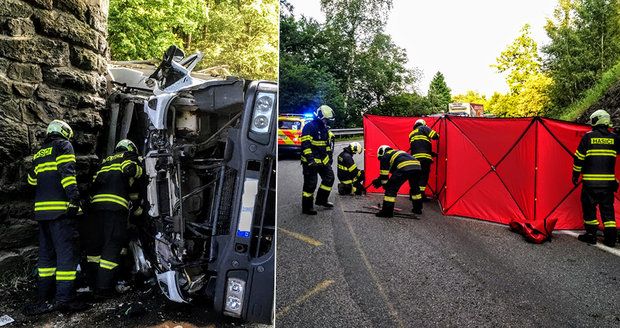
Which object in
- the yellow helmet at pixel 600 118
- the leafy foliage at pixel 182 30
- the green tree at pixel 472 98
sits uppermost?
the leafy foliage at pixel 182 30

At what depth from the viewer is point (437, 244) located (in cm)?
106

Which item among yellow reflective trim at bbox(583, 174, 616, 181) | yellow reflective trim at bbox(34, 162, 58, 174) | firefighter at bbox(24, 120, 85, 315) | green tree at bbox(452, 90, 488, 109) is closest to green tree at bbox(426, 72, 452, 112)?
green tree at bbox(452, 90, 488, 109)

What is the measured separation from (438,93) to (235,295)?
4.67 feet

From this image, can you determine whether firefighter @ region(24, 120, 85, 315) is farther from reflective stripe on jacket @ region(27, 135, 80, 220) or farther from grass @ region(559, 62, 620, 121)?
grass @ region(559, 62, 620, 121)

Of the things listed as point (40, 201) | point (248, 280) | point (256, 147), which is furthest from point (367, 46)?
point (40, 201)

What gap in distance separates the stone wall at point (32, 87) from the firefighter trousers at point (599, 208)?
4.68 meters

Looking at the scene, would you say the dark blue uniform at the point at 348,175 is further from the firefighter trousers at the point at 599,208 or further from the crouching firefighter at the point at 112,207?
the crouching firefighter at the point at 112,207

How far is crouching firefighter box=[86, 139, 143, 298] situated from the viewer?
4.23m

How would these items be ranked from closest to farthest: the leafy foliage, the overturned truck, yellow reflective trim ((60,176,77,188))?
the overturned truck → yellow reflective trim ((60,176,77,188)) → the leafy foliage

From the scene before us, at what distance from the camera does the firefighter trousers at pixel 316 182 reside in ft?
3.50

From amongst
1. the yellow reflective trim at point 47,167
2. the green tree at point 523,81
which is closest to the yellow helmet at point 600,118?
the green tree at point 523,81

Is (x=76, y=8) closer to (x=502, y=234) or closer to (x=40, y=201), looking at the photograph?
(x=40, y=201)

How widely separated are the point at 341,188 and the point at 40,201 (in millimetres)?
3749

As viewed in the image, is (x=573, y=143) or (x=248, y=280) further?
(x=248, y=280)
